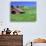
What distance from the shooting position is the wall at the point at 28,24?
114 cm

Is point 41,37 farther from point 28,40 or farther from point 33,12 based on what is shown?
point 33,12

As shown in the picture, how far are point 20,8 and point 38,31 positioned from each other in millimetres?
381

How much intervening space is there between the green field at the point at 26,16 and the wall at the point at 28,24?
39 millimetres

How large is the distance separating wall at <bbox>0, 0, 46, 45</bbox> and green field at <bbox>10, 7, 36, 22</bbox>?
0.13ft

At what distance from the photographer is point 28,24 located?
1140 millimetres

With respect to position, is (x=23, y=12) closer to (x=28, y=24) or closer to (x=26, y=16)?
(x=26, y=16)

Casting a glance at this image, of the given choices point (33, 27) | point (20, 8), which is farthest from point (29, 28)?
point (20, 8)

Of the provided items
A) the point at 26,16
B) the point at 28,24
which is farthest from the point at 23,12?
the point at 28,24

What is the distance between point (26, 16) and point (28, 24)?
4.2 inches

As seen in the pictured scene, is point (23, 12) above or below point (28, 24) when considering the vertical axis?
above

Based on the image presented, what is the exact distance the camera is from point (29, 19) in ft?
3.74

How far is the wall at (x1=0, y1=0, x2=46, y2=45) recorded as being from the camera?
1140mm

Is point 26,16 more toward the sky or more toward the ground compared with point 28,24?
more toward the sky

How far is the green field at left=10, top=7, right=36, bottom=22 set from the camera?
3.74 ft
